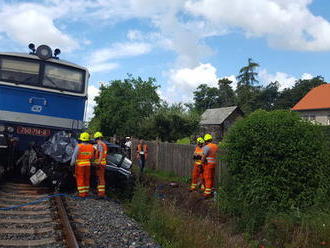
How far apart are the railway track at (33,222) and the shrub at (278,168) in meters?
3.37

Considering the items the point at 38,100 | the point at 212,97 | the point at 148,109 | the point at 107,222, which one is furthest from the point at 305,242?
the point at 212,97

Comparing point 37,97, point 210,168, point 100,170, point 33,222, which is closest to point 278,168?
point 210,168

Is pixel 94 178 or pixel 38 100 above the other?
pixel 38 100

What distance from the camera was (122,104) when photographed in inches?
1538

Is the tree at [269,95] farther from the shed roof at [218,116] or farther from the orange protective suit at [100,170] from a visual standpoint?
the orange protective suit at [100,170]

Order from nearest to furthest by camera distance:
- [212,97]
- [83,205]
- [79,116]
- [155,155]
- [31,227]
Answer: [31,227], [83,205], [79,116], [155,155], [212,97]

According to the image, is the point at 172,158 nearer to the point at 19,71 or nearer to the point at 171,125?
the point at 19,71

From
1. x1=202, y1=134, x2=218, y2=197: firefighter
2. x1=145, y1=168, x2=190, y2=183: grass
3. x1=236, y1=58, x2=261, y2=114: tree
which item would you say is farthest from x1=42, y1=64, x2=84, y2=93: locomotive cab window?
x1=236, y1=58, x2=261, y2=114: tree

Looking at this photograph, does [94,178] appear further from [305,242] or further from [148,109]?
[148,109]

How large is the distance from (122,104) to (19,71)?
29.5m

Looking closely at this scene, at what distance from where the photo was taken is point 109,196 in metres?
8.86

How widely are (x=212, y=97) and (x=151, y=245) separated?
8940cm

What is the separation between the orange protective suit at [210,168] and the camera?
31.2 feet

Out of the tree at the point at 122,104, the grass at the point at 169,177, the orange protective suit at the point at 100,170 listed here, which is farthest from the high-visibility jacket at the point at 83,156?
the tree at the point at 122,104
